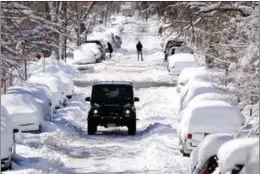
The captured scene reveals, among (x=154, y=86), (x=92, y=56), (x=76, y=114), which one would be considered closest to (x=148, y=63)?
(x=92, y=56)

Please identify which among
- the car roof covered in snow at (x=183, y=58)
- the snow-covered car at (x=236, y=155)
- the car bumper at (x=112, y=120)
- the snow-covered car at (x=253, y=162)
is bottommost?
the car roof covered in snow at (x=183, y=58)

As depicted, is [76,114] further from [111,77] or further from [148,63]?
[148,63]

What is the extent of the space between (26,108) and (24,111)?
384 mm

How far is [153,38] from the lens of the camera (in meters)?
105

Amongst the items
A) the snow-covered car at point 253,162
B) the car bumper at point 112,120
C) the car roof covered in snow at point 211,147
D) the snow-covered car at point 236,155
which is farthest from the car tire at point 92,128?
the snow-covered car at point 253,162

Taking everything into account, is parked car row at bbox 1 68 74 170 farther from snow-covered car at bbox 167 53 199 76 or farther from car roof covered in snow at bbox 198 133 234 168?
snow-covered car at bbox 167 53 199 76

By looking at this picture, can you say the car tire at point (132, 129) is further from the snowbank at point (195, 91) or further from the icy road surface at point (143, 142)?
the snowbank at point (195, 91)

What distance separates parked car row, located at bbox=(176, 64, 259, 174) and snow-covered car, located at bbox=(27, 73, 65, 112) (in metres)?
5.62

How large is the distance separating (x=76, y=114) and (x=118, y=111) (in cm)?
579

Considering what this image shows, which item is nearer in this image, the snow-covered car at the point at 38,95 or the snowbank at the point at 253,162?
the snowbank at the point at 253,162

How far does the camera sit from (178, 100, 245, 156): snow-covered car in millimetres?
22234

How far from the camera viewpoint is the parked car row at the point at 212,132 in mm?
10492

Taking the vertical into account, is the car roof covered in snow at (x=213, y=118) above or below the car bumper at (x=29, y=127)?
above

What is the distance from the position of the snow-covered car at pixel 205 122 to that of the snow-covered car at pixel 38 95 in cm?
682
